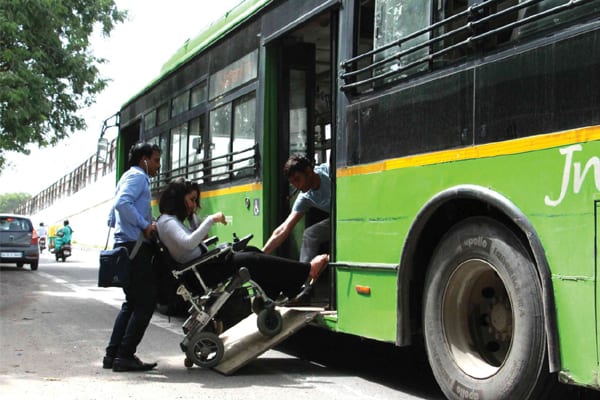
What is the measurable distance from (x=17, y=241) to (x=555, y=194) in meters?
20.5

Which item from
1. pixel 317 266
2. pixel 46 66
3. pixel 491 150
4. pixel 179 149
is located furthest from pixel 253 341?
pixel 46 66

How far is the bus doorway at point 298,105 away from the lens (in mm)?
7398

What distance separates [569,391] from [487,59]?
1.84m

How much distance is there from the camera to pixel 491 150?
14.2 feet

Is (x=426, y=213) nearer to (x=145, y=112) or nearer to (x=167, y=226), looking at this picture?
(x=167, y=226)

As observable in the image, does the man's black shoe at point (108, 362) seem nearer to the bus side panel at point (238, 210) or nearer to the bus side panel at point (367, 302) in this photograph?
the bus side panel at point (238, 210)

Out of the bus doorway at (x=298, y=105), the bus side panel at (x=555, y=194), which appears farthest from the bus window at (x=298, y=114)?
the bus side panel at (x=555, y=194)

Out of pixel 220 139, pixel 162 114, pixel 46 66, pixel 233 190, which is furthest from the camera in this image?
pixel 46 66

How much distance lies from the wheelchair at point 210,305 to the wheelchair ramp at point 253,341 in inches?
2.8

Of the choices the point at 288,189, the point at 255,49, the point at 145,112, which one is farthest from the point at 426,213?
the point at 145,112

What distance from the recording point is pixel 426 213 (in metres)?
4.79

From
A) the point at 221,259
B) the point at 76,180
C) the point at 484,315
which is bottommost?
the point at 484,315

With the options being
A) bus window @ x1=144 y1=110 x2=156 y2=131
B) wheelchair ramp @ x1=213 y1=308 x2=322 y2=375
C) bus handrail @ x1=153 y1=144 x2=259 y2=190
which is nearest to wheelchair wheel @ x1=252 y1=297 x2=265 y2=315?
wheelchair ramp @ x1=213 y1=308 x2=322 y2=375

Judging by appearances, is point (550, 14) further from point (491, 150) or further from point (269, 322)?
point (269, 322)
